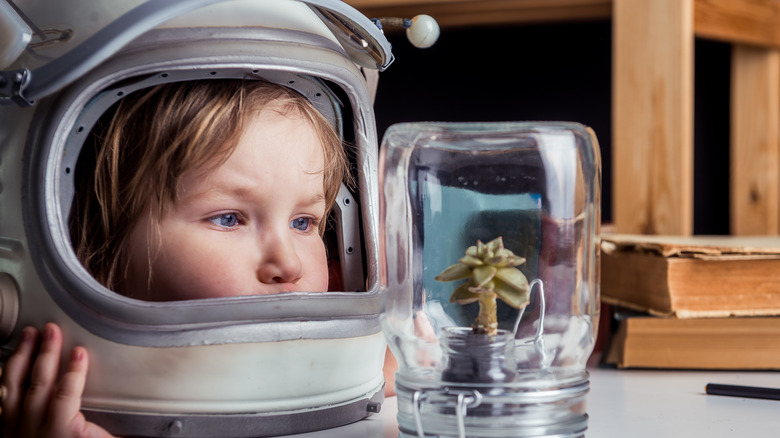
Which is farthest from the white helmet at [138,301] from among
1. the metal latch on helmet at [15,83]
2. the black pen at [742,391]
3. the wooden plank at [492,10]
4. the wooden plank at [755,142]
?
the wooden plank at [755,142]

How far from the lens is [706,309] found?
809 millimetres

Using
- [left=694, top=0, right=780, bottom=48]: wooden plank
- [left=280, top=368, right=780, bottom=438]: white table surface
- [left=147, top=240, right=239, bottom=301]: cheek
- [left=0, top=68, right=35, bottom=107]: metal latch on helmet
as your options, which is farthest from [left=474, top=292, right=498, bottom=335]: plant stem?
[left=694, top=0, right=780, bottom=48]: wooden plank

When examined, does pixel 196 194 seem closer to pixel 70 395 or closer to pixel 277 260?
pixel 277 260

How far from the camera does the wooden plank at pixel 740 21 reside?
107 cm

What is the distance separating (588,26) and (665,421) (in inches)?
28.9

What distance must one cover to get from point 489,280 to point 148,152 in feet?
1.04

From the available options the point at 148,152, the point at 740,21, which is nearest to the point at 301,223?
the point at 148,152

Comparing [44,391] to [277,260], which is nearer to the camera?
[44,391]

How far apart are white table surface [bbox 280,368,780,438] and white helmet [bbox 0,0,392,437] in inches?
1.5

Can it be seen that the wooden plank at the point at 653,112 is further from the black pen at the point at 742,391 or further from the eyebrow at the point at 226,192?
the eyebrow at the point at 226,192

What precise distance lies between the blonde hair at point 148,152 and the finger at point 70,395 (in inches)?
5.3

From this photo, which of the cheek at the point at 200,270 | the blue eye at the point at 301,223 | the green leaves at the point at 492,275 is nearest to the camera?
the green leaves at the point at 492,275

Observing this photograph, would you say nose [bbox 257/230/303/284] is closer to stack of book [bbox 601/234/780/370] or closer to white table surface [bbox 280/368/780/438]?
white table surface [bbox 280/368/780/438]

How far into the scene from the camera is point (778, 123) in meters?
1.29
